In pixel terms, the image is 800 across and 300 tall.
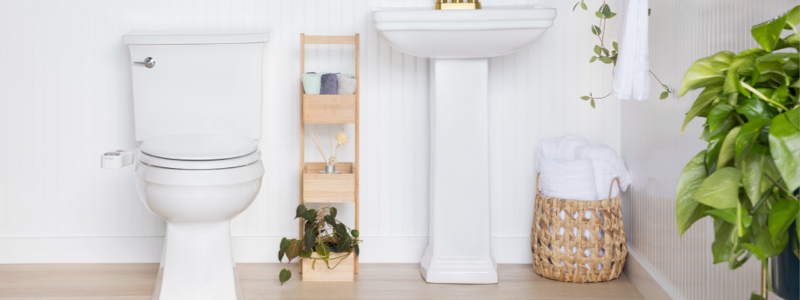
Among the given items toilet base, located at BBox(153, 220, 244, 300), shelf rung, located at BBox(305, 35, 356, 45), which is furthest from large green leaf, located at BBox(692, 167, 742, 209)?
shelf rung, located at BBox(305, 35, 356, 45)

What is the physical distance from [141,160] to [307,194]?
1.81 ft

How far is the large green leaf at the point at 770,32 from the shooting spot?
81 cm

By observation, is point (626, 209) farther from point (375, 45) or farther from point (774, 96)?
point (774, 96)

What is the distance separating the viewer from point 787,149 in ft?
2.30

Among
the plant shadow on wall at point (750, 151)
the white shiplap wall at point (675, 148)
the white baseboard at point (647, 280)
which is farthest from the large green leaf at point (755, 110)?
the white baseboard at point (647, 280)

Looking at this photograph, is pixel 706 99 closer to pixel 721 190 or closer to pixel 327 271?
pixel 721 190

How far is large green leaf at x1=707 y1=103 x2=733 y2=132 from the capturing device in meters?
0.82

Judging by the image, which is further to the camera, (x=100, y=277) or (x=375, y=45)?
(x=375, y=45)

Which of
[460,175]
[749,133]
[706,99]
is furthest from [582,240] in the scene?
[749,133]

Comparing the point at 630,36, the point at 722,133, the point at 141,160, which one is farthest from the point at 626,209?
the point at 141,160

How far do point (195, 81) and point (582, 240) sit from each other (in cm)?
141

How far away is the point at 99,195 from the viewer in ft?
7.50

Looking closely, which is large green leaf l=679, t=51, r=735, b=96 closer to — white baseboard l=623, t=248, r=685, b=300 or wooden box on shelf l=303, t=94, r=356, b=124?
white baseboard l=623, t=248, r=685, b=300

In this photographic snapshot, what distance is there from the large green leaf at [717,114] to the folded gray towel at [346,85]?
1376mm
